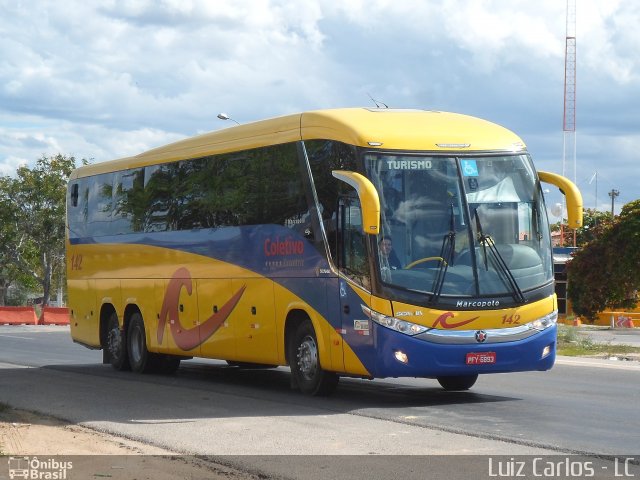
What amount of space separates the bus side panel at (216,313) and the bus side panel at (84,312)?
4692 millimetres

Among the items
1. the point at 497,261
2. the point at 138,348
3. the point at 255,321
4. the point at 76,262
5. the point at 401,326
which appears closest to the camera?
the point at 401,326

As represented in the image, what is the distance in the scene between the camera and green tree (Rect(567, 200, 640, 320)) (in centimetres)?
5869

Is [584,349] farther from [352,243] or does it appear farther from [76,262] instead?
[352,243]

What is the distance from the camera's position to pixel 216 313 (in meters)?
19.2

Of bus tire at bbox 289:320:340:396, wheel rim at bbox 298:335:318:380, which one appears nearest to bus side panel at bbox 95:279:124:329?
bus tire at bbox 289:320:340:396

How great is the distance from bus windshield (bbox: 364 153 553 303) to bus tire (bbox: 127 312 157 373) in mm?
8344

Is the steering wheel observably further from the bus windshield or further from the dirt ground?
the dirt ground

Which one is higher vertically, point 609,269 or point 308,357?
point 609,269

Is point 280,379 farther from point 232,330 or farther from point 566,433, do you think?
point 566,433

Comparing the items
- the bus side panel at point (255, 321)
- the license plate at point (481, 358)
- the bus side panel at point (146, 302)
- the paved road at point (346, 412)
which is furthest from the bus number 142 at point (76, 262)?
the license plate at point (481, 358)

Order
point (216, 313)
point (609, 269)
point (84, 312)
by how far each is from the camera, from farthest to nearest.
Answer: point (609, 269) → point (84, 312) → point (216, 313)

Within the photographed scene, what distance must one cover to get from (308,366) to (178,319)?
4.59 meters

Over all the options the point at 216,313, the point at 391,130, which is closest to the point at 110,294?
the point at 216,313

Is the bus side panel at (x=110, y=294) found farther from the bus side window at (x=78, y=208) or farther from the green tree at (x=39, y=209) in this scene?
the green tree at (x=39, y=209)
